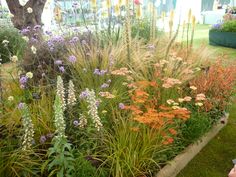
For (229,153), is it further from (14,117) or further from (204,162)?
(14,117)

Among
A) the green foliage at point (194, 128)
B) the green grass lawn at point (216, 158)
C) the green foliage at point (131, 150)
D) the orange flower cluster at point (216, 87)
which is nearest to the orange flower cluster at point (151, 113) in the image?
the green foliage at point (131, 150)

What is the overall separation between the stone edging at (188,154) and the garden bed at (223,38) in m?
6.25

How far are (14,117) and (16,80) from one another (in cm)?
88

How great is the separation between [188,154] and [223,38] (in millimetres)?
7447

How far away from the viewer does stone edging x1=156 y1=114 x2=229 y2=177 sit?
2525 mm

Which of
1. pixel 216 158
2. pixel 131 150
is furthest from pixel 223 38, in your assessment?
pixel 131 150

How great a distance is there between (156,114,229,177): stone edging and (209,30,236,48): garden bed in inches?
246

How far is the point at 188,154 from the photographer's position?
2.87 meters

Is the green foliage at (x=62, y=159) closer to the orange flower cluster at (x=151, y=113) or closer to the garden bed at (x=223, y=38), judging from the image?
the orange flower cluster at (x=151, y=113)

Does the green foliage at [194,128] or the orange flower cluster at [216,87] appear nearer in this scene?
the green foliage at [194,128]

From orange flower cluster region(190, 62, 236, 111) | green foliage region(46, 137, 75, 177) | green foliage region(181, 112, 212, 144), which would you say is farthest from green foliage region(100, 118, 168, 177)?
orange flower cluster region(190, 62, 236, 111)

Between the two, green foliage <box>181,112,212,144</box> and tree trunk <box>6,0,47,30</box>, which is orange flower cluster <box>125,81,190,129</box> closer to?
green foliage <box>181,112,212,144</box>

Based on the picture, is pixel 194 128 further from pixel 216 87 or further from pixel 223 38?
pixel 223 38

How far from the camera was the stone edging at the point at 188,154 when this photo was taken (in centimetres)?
253
